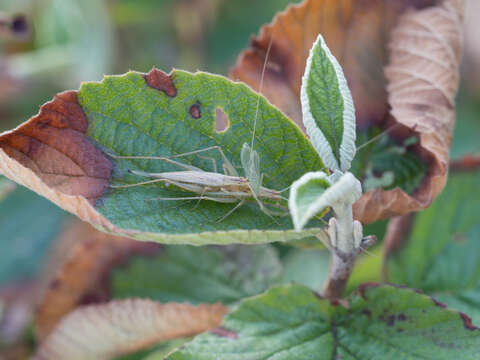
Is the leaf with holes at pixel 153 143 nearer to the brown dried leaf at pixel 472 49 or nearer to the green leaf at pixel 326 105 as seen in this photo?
the green leaf at pixel 326 105

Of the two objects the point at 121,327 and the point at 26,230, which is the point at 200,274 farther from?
the point at 26,230

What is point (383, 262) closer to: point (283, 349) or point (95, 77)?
point (283, 349)

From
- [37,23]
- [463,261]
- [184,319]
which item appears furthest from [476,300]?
[37,23]

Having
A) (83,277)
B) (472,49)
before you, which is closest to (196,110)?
(83,277)

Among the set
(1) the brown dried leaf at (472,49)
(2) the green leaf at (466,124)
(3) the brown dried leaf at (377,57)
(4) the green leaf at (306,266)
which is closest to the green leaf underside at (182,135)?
(3) the brown dried leaf at (377,57)

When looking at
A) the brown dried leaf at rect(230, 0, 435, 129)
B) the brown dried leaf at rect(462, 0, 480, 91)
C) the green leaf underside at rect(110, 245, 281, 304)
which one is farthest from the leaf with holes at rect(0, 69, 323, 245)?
the brown dried leaf at rect(462, 0, 480, 91)

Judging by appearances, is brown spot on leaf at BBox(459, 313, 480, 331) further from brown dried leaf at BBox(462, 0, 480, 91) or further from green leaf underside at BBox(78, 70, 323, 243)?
brown dried leaf at BBox(462, 0, 480, 91)
